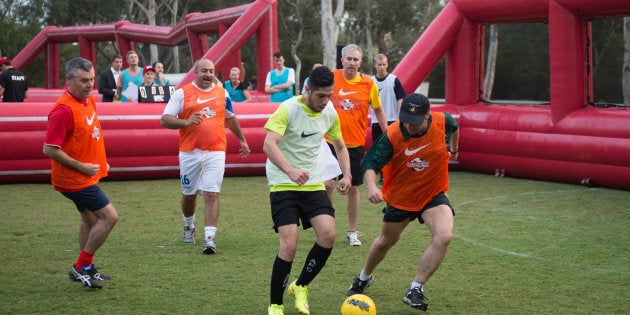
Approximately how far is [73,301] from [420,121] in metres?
3.01

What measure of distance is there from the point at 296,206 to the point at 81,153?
1918 mm

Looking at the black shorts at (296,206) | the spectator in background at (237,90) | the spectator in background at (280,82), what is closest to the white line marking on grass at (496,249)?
the black shorts at (296,206)

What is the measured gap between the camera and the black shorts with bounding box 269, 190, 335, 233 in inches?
244

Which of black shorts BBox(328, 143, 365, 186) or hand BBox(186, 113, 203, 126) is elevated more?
hand BBox(186, 113, 203, 126)

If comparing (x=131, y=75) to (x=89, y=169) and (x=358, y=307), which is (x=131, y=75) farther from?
(x=358, y=307)

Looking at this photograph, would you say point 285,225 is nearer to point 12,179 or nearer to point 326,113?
point 326,113

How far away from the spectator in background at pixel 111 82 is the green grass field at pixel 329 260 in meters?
3.57

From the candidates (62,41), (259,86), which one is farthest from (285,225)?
(62,41)

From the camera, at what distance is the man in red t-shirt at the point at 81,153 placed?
6773 mm

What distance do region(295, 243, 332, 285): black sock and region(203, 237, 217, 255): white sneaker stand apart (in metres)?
2.25

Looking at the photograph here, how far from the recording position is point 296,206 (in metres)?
6.30

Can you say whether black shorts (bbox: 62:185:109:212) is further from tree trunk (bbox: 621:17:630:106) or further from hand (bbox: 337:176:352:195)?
tree trunk (bbox: 621:17:630:106)

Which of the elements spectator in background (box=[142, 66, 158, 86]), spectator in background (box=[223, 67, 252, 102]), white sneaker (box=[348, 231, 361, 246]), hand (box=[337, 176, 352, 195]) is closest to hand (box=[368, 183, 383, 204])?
hand (box=[337, 176, 352, 195])

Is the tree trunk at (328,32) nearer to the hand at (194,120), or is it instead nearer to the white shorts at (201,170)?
the white shorts at (201,170)
